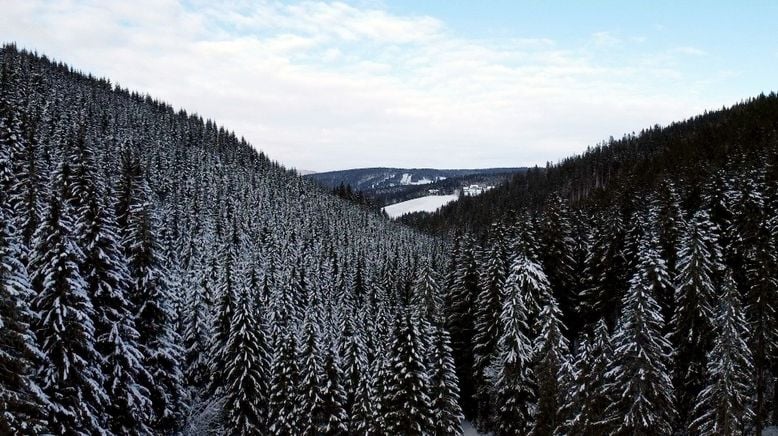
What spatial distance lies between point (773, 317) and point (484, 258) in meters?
23.1

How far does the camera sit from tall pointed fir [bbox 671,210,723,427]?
29609 mm

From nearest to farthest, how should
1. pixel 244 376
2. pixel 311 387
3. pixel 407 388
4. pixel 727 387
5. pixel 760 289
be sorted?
pixel 727 387
pixel 407 388
pixel 760 289
pixel 244 376
pixel 311 387

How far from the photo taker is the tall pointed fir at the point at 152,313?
22.4 metres

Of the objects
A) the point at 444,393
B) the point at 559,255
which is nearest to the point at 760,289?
the point at 559,255

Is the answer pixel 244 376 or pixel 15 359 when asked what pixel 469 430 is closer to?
pixel 244 376

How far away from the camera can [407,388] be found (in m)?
29.3

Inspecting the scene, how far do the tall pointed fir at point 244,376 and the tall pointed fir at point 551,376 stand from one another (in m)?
18.8

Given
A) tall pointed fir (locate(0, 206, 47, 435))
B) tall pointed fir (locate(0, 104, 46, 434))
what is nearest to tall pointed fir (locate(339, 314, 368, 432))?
tall pointed fir (locate(0, 104, 46, 434))

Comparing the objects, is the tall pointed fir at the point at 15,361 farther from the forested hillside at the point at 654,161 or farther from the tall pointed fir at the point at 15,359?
the forested hillside at the point at 654,161

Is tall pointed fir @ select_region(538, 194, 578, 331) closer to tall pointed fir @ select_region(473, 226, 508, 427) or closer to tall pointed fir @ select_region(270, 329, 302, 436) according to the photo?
tall pointed fir @ select_region(473, 226, 508, 427)

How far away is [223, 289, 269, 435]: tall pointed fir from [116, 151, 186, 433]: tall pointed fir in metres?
8.31

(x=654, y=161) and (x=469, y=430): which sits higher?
(x=654, y=161)

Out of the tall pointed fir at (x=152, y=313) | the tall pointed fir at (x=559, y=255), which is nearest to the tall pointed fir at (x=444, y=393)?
the tall pointed fir at (x=559, y=255)

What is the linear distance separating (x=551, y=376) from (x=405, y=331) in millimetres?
9071
